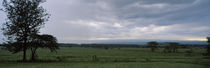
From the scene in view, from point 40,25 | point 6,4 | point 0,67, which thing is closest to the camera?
point 0,67

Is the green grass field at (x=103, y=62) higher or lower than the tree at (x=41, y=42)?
lower

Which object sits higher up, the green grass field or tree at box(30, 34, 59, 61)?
tree at box(30, 34, 59, 61)

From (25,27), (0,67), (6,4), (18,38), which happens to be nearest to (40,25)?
(25,27)

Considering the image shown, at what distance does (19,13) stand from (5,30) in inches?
98.2

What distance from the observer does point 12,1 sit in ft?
51.5

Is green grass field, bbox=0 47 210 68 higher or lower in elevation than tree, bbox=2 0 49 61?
lower

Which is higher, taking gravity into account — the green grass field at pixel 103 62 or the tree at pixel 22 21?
the tree at pixel 22 21

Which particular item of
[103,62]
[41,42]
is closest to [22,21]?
[41,42]

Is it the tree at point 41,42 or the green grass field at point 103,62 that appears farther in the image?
the tree at point 41,42

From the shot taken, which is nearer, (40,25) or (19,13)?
(19,13)

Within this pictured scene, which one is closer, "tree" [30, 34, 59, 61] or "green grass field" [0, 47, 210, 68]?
"green grass field" [0, 47, 210, 68]

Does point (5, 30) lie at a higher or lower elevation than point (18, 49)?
higher

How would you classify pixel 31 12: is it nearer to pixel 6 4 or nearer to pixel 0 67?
pixel 6 4

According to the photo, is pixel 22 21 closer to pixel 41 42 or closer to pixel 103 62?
pixel 41 42
